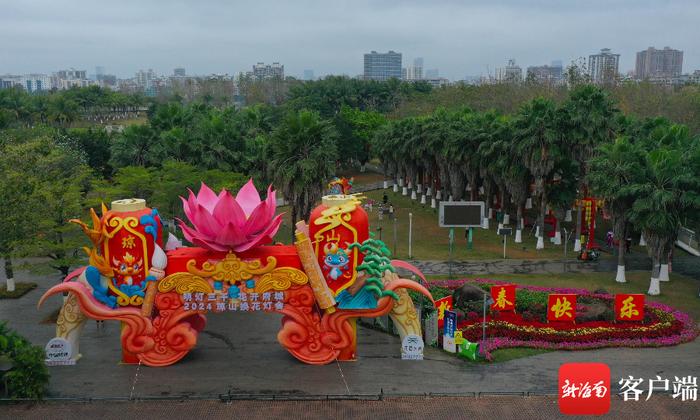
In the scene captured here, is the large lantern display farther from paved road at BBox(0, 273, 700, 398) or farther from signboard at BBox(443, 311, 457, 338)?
signboard at BBox(443, 311, 457, 338)

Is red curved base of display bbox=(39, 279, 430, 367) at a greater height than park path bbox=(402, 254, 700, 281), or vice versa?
red curved base of display bbox=(39, 279, 430, 367)

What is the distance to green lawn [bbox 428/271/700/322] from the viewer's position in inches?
1241

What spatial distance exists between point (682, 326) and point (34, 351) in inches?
991

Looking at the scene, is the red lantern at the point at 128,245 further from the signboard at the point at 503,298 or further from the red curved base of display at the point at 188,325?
the signboard at the point at 503,298

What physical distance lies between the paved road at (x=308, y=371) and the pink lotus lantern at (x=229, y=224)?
15.0 feet

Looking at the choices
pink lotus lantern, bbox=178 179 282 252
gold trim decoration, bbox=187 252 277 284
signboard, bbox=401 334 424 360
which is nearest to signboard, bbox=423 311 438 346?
signboard, bbox=401 334 424 360

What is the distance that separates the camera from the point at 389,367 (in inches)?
896

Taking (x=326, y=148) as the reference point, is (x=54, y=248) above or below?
below

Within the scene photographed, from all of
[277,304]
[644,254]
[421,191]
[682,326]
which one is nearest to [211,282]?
[277,304]

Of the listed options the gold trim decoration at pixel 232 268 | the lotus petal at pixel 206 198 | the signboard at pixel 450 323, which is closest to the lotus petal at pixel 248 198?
the lotus petal at pixel 206 198

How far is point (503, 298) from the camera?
27766 mm

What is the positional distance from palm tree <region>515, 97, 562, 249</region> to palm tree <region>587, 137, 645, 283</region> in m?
5.81

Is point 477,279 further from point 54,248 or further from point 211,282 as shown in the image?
point 54,248

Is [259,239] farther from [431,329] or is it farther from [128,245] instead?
[431,329]
